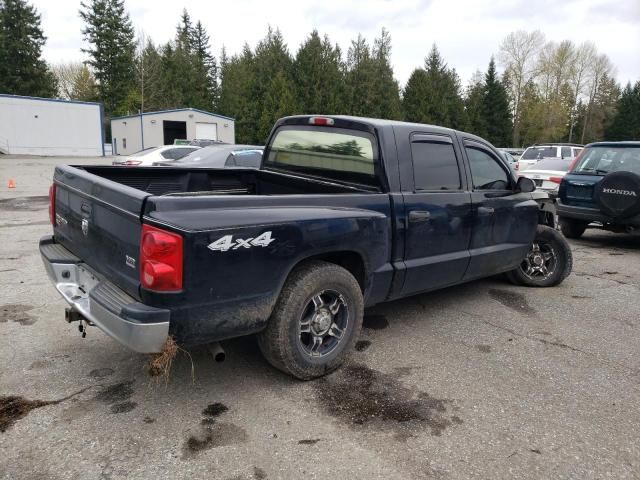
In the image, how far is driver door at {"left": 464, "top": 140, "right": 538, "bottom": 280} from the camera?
4.72m

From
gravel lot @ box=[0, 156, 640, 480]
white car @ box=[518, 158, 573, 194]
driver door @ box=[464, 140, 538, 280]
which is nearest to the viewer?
gravel lot @ box=[0, 156, 640, 480]

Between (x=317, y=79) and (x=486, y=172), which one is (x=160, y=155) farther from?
(x=317, y=79)

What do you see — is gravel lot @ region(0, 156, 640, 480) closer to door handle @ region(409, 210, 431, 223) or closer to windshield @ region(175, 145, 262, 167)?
door handle @ region(409, 210, 431, 223)

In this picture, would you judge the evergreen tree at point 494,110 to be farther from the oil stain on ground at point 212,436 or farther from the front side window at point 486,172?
the oil stain on ground at point 212,436

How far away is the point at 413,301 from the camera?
530 centimetres

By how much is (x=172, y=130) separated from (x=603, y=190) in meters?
38.6

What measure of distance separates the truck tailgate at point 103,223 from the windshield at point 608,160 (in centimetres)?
781

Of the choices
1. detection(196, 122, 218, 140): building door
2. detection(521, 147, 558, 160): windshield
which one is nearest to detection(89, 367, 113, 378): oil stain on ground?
detection(521, 147, 558, 160): windshield

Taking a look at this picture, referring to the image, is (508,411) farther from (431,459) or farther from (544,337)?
(544,337)

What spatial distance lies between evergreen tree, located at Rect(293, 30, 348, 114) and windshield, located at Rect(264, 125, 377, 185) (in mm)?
43524

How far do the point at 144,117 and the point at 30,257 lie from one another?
3526cm

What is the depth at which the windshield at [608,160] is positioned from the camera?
7.93 meters

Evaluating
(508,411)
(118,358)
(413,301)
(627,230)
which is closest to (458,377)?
(508,411)

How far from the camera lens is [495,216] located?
16.1 ft
